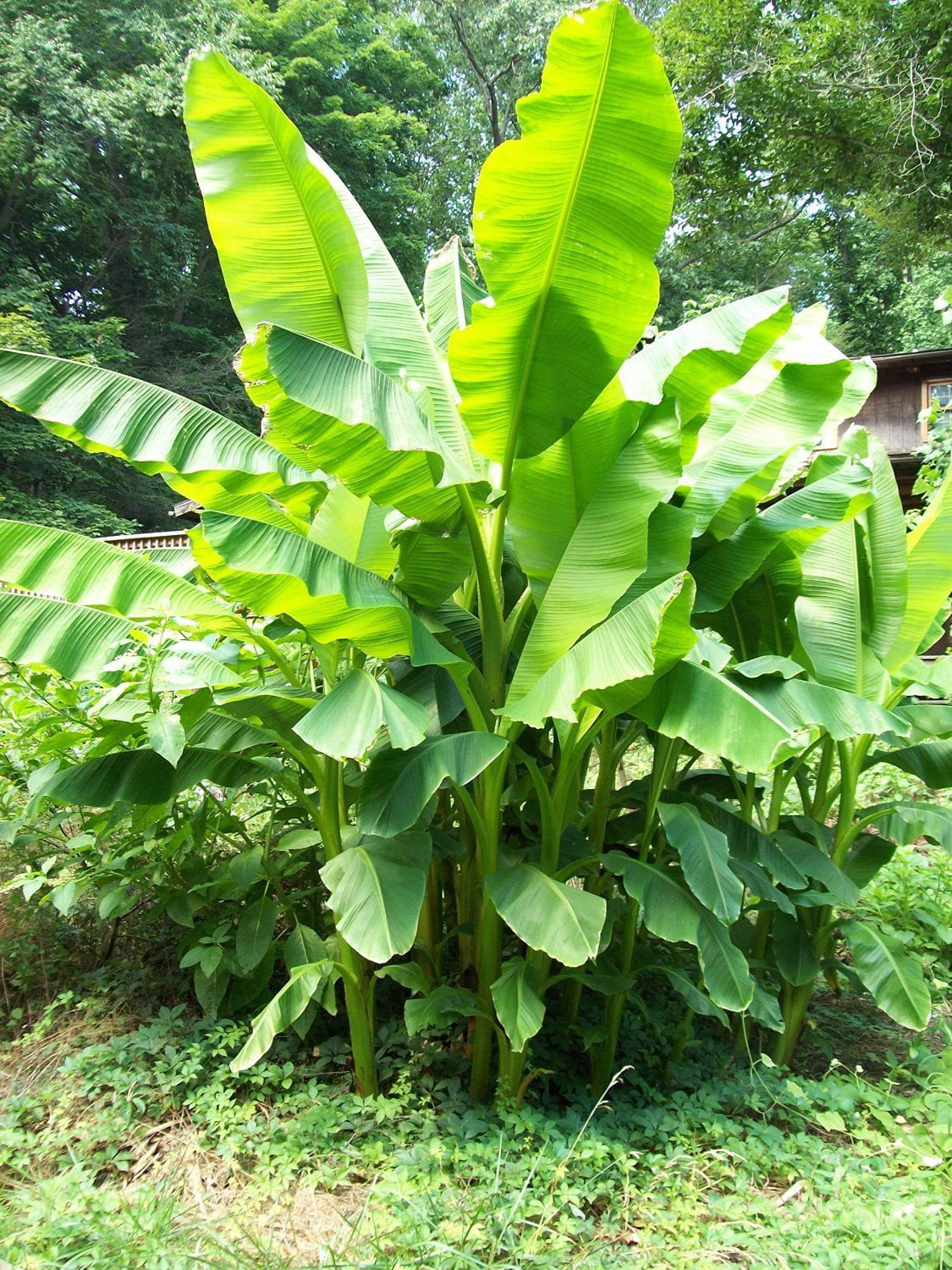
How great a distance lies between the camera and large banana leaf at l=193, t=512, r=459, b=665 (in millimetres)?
2473

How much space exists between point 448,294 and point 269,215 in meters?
1.04

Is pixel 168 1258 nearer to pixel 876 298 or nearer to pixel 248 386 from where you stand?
pixel 248 386

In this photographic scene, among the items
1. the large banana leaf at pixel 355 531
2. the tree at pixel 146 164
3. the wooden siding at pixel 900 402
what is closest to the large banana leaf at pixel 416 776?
the large banana leaf at pixel 355 531

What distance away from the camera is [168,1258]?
7.21 feet

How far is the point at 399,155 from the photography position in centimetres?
2661

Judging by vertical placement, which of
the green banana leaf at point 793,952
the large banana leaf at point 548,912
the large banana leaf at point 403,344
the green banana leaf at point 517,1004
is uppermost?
the large banana leaf at point 403,344

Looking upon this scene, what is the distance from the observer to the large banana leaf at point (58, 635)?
113 inches

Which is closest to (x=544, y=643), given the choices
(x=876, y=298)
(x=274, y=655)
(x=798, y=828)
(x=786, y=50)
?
(x=274, y=655)

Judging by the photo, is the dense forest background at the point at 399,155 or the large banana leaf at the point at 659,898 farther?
the dense forest background at the point at 399,155

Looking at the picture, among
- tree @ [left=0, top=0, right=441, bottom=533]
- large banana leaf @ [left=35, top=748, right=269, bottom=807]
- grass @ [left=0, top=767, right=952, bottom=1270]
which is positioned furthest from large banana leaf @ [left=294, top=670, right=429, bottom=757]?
tree @ [left=0, top=0, right=441, bottom=533]

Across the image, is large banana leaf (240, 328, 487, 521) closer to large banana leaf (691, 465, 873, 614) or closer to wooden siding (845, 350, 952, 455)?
large banana leaf (691, 465, 873, 614)

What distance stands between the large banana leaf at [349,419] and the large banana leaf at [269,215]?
495mm

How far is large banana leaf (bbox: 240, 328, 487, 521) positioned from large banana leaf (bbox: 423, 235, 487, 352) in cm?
116

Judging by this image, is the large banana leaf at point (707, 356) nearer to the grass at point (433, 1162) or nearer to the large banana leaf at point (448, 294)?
the large banana leaf at point (448, 294)
